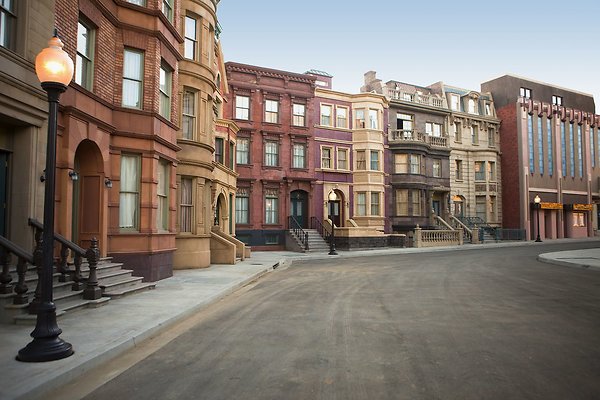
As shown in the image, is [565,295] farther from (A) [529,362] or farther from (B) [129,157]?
(B) [129,157]

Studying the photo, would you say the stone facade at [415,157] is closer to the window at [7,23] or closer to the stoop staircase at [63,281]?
the stoop staircase at [63,281]

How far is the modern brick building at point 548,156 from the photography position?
44.0 metres

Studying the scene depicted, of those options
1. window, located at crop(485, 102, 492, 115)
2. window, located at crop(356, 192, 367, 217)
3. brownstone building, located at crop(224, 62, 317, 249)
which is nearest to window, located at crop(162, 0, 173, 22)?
brownstone building, located at crop(224, 62, 317, 249)

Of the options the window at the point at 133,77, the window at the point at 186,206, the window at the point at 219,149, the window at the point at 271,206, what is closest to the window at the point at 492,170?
the window at the point at 271,206

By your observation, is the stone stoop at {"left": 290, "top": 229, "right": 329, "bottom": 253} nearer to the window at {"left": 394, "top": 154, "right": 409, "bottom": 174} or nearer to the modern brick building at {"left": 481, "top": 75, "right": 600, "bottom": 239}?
the window at {"left": 394, "top": 154, "right": 409, "bottom": 174}

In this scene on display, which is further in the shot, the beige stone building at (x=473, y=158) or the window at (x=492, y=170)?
the window at (x=492, y=170)

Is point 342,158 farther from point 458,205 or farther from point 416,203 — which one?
point 458,205

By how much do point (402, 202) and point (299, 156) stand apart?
10.0m

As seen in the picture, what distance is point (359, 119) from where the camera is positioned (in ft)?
115

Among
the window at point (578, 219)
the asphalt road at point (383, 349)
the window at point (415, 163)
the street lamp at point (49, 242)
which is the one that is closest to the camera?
the asphalt road at point (383, 349)

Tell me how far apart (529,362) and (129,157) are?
1123 cm

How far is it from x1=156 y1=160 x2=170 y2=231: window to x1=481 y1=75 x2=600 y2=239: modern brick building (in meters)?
38.8

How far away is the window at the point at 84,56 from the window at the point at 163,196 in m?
3.54

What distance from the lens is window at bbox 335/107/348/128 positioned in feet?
113
